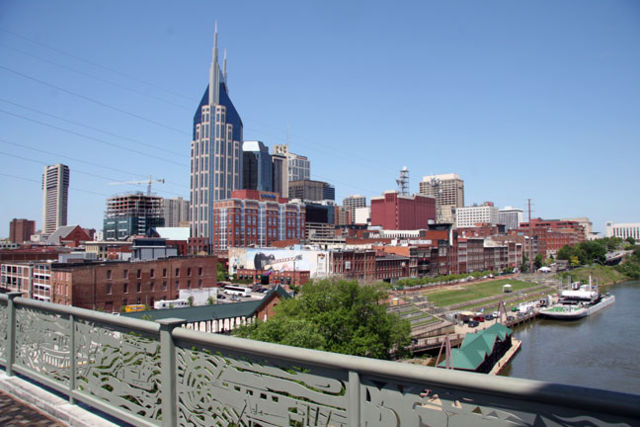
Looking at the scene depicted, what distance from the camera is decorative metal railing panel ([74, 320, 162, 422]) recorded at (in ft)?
15.0

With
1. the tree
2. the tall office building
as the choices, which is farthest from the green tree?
the tree

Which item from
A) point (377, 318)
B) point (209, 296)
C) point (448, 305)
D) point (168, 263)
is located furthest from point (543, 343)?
point (168, 263)

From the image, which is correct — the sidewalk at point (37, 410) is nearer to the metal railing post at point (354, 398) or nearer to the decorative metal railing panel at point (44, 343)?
the decorative metal railing panel at point (44, 343)

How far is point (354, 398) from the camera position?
3.15 m

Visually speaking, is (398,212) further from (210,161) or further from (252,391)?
(252,391)

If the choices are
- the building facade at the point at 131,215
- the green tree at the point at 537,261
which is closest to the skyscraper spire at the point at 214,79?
the building facade at the point at 131,215

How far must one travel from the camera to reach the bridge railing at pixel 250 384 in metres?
2.58

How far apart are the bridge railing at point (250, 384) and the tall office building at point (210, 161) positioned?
154 m

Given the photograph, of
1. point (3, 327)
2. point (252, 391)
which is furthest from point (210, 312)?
point (252, 391)

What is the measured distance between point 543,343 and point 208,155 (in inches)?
5135

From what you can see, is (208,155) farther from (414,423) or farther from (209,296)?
(414,423)

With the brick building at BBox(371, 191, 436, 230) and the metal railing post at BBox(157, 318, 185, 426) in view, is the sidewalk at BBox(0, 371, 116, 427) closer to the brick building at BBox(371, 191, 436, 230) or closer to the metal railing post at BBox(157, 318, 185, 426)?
the metal railing post at BBox(157, 318, 185, 426)

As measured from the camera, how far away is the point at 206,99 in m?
164

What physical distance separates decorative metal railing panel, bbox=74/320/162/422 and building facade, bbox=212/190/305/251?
109880 millimetres
